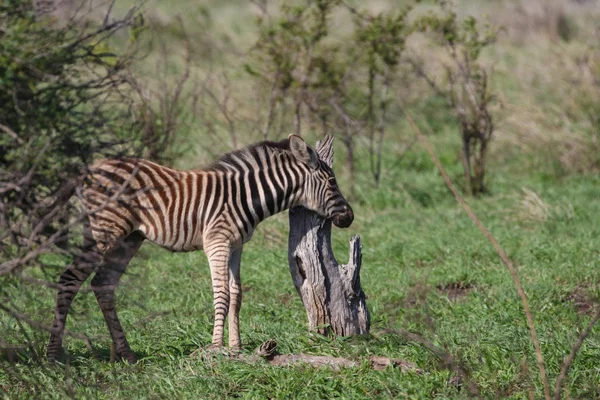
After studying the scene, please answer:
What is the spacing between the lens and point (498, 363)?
670cm

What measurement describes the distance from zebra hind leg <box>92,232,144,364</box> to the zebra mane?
875 mm

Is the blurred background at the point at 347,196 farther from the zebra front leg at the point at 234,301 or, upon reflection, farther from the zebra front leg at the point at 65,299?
the zebra front leg at the point at 234,301

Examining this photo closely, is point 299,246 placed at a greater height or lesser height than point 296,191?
lesser

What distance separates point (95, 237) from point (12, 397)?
4.73 ft

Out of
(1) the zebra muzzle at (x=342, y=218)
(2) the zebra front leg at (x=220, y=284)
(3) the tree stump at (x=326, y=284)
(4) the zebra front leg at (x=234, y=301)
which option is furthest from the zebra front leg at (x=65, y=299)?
(1) the zebra muzzle at (x=342, y=218)

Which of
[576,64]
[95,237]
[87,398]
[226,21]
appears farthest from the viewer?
[226,21]

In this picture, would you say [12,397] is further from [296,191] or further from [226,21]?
[226,21]

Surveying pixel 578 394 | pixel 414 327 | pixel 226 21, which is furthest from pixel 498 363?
pixel 226 21

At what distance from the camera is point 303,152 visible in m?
7.37

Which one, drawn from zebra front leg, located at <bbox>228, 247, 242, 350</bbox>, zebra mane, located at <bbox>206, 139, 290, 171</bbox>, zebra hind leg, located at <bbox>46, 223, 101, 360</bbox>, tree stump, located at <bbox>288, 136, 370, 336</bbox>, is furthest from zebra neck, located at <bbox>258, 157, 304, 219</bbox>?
zebra hind leg, located at <bbox>46, 223, 101, 360</bbox>

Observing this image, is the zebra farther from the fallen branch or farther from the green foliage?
the fallen branch

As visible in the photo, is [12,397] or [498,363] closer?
[12,397]

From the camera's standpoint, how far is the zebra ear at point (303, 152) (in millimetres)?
7340

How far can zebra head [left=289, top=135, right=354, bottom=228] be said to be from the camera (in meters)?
7.30
